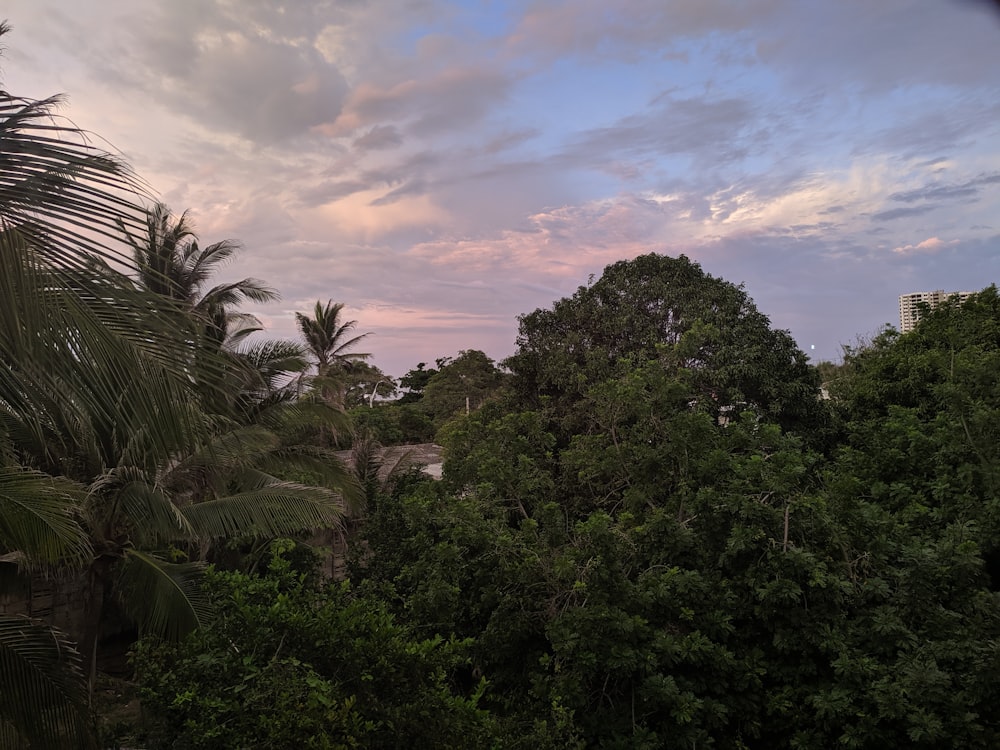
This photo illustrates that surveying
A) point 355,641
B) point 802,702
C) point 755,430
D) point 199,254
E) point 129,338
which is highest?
point 199,254

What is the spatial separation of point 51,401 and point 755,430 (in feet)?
22.8

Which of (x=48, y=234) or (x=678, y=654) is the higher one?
(x=48, y=234)

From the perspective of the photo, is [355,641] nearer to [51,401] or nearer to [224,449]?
[51,401]

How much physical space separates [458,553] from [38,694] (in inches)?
133

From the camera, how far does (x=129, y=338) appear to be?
8.91 feet

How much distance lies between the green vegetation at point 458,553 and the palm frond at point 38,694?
0.02 metres

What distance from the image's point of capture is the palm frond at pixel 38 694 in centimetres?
470

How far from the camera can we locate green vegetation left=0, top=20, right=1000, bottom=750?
8.98ft

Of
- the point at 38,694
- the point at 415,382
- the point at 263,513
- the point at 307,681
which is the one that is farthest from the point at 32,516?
the point at 415,382

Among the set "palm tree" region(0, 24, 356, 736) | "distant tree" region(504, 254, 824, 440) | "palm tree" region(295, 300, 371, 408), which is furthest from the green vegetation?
"palm tree" region(295, 300, 371, 408)

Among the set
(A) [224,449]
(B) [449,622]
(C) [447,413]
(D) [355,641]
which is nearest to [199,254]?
(A) [224,449]

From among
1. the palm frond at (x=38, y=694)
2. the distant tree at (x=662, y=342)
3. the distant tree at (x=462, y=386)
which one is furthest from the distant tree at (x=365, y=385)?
the palm frond at (x=38, y=694)

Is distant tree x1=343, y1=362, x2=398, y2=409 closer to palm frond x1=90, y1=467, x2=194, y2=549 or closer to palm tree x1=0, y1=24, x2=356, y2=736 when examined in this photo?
palm frond x1=90, y1=467, x2=194, y2=549

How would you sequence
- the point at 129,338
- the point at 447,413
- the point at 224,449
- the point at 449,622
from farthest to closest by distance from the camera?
the point at 447,413
the point at 224,449
the point at 449,622
the point at 129,338
